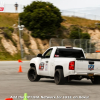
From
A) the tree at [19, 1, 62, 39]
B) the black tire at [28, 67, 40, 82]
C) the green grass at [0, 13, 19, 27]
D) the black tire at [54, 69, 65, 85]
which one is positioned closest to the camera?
the black tire at [54, 69, 65, 85]

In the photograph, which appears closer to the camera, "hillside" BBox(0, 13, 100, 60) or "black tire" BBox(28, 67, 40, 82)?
"black tire" BBox(28, 67, 40, 82)

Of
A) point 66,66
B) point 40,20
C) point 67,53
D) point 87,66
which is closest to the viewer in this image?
point 66,66

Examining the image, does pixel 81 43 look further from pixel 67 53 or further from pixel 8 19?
pixel 67 53

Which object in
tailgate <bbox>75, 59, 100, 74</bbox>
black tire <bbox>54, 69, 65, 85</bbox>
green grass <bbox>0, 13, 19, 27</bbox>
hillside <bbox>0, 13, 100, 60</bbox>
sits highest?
tailgate <bbox>75, 59, 100, 74</bbox>

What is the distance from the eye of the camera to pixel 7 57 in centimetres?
6175

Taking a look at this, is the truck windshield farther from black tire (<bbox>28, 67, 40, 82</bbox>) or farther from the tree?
the tree

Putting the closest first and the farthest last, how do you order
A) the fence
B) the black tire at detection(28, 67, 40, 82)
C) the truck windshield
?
the truck windshield, the black tire at detection(28, 67, 40, 82), the fence

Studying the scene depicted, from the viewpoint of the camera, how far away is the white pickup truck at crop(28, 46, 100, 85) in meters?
14.4

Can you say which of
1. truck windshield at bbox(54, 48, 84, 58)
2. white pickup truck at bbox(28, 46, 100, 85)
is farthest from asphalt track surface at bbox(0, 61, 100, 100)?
truck windshield at bbox(54, 48, 84, 58)

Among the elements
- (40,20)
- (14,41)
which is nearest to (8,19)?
(14,41)

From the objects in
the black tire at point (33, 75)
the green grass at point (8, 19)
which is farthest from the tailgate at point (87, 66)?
the green grass at point (8, 19)

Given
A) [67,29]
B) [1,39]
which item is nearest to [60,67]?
[1,39]

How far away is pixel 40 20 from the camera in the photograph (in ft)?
220

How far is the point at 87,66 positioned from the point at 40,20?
53012mm
